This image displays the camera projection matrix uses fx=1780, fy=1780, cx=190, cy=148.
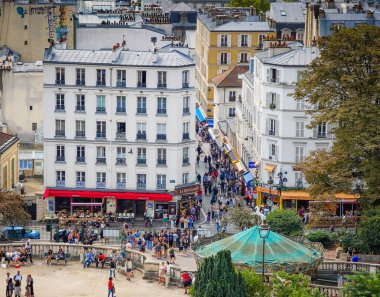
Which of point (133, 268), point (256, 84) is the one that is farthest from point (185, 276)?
point (256, 84)

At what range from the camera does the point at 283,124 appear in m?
133

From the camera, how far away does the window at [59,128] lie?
133 metres

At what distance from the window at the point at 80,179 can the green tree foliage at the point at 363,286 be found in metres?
43.2

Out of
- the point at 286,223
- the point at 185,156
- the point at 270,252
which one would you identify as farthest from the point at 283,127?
the point at 270,252

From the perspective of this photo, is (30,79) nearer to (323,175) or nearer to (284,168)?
(284,168)

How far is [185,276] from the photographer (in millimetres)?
107938

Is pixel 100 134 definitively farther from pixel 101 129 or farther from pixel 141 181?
pixel 141 181

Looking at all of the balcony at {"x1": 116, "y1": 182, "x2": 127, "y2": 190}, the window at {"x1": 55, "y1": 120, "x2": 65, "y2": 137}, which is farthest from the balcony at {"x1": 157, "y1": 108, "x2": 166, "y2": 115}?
the window at {"x1": 55, "y1": 120, "x2": 65, "y2": 137}

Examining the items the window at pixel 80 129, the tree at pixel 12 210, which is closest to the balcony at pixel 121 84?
the window at pixel 80 129

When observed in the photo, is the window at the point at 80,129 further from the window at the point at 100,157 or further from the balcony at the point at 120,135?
the balcony at the point at 120,135

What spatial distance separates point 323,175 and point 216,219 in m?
15.4

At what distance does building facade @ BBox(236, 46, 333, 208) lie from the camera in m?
132

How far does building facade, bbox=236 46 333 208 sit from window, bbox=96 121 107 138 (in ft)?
40.1

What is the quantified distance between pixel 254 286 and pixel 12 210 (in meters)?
30.9
